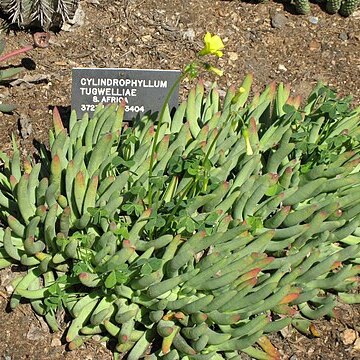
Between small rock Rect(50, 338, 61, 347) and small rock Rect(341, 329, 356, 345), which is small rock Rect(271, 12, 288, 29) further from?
small rock Rect(50, 338, 61, 347)

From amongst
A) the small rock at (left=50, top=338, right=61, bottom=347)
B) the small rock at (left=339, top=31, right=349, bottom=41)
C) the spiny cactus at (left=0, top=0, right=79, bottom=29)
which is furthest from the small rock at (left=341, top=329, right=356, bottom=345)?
the spiny cactus at (left=0, top=0, right=79, bottom=29)

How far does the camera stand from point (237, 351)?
263cm

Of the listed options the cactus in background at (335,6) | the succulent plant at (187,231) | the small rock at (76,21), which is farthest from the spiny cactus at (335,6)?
the small rock at (76,21)

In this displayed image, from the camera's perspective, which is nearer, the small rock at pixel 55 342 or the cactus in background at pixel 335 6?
the small rock at pixel 55 342

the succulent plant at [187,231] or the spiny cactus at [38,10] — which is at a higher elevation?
the spiny cactus at [38,10]

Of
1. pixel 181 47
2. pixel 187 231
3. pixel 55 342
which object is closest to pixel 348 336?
pixel 187 231

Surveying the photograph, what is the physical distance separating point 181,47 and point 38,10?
832mm

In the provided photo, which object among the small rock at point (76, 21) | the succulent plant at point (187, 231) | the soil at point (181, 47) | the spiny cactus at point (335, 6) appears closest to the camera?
the succulent plant at point (187, 231)

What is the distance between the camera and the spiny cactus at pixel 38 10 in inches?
139

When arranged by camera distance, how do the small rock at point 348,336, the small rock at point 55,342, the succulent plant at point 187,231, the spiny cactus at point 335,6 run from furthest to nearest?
the spiny cactus at point 335,6, the small rock at point 348,336, the small rock at point 55,342, the succulent plant at point 187,231

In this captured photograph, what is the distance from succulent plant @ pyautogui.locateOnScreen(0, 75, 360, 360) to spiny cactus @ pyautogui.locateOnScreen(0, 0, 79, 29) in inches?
36.5

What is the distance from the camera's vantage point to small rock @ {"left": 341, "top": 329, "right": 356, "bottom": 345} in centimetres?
281

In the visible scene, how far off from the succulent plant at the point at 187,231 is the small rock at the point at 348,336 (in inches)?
6.4

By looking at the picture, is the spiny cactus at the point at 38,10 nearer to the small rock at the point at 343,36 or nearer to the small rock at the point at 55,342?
the small rock at the point at 343,36
